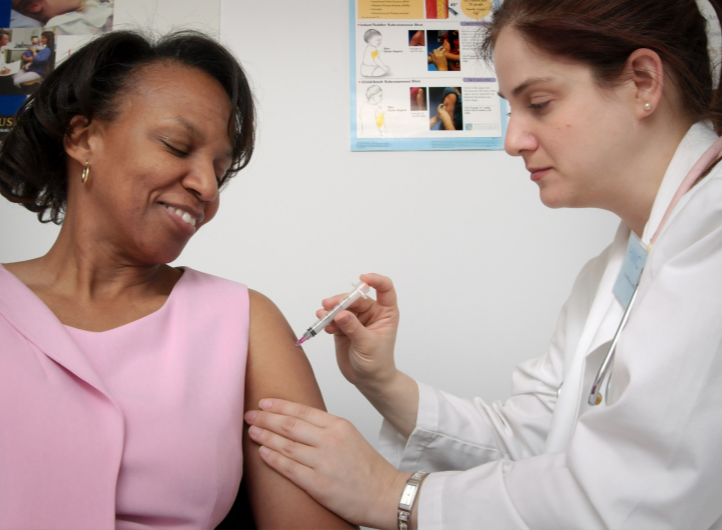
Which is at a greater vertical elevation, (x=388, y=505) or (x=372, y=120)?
(x=372, y=120)

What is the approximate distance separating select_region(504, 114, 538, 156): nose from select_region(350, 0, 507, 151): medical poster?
913 millimetres

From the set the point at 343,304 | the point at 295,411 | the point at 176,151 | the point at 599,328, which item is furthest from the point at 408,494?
the point at 176,151

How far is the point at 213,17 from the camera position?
202 centimetres

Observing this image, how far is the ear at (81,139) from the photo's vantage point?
40.8 inches

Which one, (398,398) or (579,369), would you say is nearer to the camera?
(579,369)

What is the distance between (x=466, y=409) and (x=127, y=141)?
927 mm

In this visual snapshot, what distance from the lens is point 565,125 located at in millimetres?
1027

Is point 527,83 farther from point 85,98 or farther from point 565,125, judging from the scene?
point 85,98

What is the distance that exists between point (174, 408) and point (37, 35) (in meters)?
1.83

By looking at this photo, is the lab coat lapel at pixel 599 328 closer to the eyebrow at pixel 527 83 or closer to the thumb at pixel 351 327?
the eyebrow at pixel 527 83

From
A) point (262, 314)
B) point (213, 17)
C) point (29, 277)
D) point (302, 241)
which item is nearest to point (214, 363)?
point (262, 314)

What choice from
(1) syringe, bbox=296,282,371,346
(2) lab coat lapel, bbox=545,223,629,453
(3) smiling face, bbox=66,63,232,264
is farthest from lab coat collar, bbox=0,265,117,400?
(2) lab coat lapel, bbox=545,223,629,453

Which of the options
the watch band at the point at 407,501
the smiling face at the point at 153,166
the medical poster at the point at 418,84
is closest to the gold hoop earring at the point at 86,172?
the smiling face at the point at 153,166

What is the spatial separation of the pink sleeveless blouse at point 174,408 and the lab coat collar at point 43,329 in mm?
20
